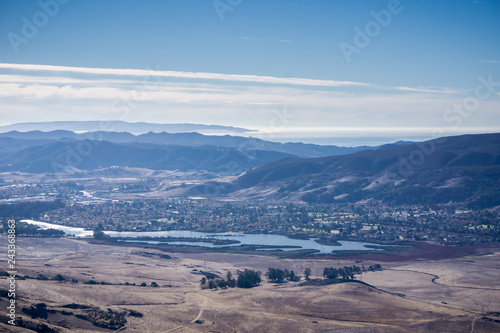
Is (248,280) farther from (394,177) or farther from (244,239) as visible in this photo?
(394,177)

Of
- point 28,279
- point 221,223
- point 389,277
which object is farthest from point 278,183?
point 28,279

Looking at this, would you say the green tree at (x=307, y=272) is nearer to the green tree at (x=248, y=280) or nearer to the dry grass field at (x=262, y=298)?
the dry grass field at (x=262, y=298)

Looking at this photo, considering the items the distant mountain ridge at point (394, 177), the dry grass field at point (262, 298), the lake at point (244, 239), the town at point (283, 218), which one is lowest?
the dry grass field at point (262, 298)

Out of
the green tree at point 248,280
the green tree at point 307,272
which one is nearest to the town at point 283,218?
the green tree at point 307,272

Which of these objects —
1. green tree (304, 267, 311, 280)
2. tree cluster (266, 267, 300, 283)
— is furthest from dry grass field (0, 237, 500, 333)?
tree cluster (266, 267, 300, 283)

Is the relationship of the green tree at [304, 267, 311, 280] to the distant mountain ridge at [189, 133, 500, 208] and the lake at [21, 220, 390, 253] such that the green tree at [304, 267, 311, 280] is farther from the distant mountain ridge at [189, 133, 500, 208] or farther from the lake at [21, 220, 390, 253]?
the distant mountain ridge at [189, 133, 500, 208]

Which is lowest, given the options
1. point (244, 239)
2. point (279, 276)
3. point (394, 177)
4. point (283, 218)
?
point (279, 276)

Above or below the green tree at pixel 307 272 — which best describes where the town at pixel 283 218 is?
above

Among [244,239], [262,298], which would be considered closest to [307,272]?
[262,298]
